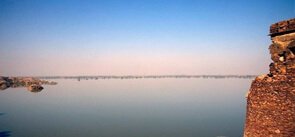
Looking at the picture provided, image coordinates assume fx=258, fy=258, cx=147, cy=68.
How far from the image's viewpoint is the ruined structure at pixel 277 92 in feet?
18.1

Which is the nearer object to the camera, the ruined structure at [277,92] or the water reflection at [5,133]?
the ruined structure at [277,92]

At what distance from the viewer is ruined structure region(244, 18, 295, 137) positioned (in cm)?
553

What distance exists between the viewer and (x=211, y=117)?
87.0ft

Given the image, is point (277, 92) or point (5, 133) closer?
point (277, 92)

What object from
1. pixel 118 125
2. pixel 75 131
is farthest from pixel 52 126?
pixel 118 125

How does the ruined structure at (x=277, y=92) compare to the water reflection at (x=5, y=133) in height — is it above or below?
above

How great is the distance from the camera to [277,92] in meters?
5.79

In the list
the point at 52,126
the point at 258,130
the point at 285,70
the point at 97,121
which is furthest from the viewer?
the point at 97,121

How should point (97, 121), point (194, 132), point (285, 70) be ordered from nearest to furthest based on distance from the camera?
point (285, 70)
point (194, 132)
point (97, 121)

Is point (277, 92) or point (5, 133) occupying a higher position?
point (277, 92)

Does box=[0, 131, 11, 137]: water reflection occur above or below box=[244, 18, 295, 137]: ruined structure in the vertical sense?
below

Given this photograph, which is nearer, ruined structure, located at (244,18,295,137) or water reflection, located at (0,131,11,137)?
ruined structure, located at (244,18,295,137)

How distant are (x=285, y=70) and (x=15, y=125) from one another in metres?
24.9

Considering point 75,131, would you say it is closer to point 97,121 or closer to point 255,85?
point 97,121
